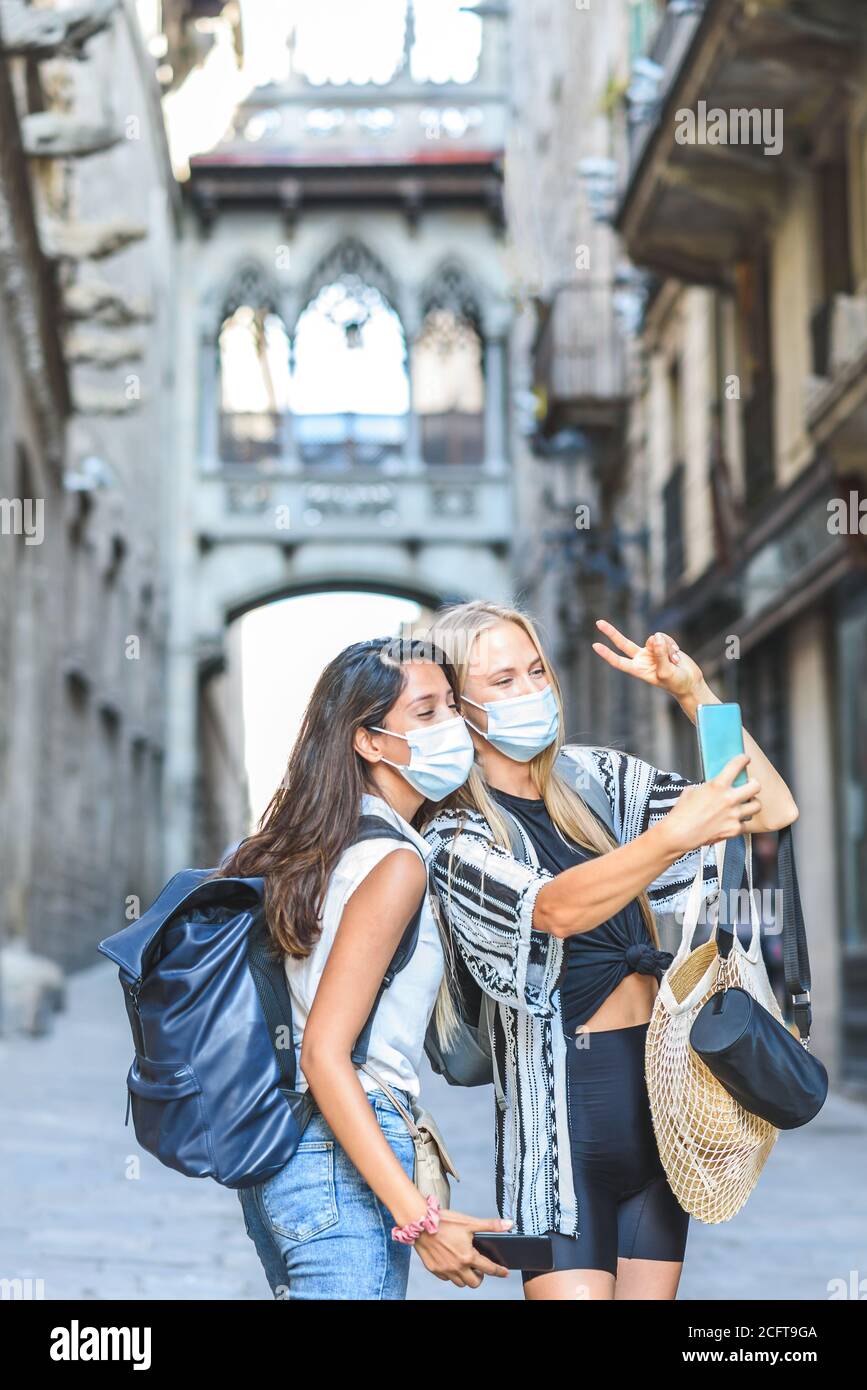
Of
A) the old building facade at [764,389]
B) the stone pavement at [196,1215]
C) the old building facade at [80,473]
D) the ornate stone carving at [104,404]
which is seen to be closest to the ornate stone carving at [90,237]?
the old building facade at [80,473]

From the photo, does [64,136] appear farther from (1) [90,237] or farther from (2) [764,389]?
(2) [764,389]

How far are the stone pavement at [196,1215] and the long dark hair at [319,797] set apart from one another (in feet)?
8.82

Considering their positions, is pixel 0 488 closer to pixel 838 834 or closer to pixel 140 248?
pixel 838 834

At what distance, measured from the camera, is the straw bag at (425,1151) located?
8.61 ft

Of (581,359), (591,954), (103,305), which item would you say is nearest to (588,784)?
(591,954)

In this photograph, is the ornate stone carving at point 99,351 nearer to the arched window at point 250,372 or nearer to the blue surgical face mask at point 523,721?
the arched window at point 250,372

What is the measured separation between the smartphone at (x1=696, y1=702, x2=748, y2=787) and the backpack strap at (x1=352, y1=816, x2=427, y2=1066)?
1.33 ft

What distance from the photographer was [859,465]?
458 inches

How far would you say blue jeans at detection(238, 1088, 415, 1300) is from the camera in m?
2.56

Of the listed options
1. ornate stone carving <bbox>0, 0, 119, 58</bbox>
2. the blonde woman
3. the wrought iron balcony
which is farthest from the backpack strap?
the wrought iron balcony

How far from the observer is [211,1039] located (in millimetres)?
2592

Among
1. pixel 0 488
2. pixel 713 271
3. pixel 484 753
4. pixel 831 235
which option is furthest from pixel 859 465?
pixel 484 753

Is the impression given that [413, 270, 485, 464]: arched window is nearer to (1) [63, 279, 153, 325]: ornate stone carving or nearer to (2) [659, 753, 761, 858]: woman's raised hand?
(1) [63, 279, 153, 325]: ornate stone carving

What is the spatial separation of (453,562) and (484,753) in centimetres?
2770
